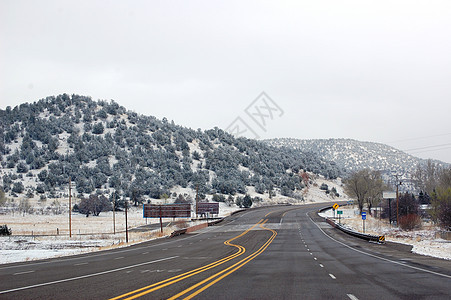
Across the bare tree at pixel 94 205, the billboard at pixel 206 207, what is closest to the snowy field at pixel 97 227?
the bare tree at pixel 94 205

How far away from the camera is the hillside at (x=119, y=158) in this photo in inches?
4641

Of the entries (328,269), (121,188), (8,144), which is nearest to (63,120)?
(8,144)

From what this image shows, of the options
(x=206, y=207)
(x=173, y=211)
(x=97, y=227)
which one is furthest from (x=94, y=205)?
(x=173, y=211)

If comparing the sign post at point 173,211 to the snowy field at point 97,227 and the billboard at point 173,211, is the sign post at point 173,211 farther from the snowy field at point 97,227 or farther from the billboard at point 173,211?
the snowy field at point 97,227

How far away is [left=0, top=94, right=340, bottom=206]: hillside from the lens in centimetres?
11788

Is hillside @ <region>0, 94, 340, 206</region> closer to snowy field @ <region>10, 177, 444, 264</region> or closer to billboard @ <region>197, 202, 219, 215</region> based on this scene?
snowy field @ <region>10, 177, 444, 264</region>

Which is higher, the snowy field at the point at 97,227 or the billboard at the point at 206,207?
the billboard at the point at 206,207

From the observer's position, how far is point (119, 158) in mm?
132625

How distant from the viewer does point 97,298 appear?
38.8 feet

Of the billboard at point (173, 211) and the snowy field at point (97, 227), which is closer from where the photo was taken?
the snowy field at point (97, 227)

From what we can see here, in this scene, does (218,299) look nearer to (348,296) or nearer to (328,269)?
(348,296)

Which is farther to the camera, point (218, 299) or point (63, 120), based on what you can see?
point (63, 120)

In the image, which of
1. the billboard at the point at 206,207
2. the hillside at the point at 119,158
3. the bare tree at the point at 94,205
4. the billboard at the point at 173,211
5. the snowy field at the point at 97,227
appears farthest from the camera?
the hillside at the point at 119,158

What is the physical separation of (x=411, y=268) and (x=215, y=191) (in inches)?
4383
